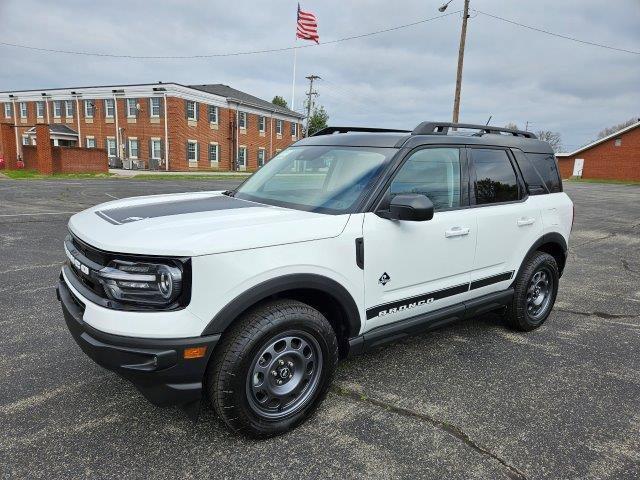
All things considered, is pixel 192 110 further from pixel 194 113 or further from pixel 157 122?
pixel 157 122

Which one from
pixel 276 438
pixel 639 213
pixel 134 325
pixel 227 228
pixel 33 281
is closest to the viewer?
pixel 134 325

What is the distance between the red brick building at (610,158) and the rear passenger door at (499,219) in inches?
1881

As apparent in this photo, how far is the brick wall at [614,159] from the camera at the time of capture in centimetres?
4675

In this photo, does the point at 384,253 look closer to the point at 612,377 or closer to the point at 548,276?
the point at 612,377

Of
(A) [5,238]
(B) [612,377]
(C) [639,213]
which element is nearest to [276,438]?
(B) [612,377]

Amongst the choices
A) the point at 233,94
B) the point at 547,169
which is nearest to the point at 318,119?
the point at 233,94

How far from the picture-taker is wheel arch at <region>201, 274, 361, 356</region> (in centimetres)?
238

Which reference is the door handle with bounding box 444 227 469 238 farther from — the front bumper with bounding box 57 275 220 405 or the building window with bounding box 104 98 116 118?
the building window with bounding box 104 98 116 118

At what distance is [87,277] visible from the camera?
254 centimetres

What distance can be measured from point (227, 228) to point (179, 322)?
562 mm

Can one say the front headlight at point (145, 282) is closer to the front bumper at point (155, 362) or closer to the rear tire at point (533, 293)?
the front bumper at point (155, 362)

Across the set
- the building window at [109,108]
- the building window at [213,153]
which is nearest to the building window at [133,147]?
the building window at [109,108]

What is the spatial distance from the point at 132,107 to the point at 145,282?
40.9 meters

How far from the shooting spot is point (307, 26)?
31.3 meters
